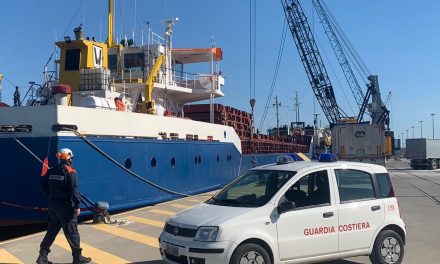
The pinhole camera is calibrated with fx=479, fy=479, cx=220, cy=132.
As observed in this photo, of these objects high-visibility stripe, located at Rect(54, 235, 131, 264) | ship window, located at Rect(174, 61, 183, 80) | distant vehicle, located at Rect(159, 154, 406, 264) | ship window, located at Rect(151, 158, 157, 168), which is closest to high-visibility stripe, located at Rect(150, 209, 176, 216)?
ship window, located at Rect(151, 158, 157, 168)

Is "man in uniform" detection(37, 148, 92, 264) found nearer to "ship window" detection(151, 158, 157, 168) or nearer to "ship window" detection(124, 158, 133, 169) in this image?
"ship window" detection(124, 158, 133, 169)

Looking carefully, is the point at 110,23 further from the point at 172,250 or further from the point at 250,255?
the point at 250,255

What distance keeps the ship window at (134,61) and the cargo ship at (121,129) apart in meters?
0.04

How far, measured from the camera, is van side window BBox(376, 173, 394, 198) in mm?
7129

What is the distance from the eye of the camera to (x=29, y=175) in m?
11.4

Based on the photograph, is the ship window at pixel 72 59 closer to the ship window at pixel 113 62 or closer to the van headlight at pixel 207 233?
the ship window at pixel 113 62

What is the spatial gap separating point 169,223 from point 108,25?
13.4 meters

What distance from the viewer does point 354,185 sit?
6996mm

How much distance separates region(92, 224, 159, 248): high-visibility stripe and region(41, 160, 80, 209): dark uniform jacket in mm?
2215

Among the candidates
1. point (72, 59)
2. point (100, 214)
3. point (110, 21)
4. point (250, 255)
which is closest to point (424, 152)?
point (110, 21)

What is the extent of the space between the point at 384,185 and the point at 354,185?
56cm

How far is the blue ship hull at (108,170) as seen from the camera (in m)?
11.4

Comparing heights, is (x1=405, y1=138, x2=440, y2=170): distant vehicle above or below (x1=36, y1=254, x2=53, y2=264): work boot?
above

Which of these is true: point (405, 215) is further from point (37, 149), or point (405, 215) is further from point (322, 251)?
point (37, 149)
